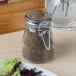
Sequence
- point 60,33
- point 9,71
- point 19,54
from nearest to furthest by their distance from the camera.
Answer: point 9,71 < point 19,54 < point 60,33

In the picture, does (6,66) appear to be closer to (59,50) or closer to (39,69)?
(39,69)

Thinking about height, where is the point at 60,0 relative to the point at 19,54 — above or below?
above

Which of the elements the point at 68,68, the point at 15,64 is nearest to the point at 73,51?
the point at 68,68

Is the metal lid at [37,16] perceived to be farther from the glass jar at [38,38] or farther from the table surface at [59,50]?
the table surface at [59,50]

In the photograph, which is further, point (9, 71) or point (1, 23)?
point (1, 23)

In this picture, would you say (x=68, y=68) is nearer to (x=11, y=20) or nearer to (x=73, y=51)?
(x=73, y=51)

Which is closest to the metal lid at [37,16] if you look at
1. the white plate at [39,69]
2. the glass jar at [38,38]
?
the glass jar at [38,38]

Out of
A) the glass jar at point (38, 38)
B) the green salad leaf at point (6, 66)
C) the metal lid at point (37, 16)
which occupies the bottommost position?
the green salad leaf at point (6, 66)
